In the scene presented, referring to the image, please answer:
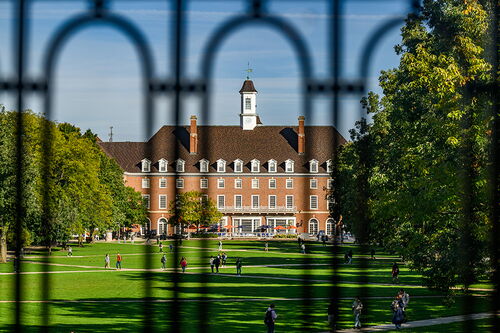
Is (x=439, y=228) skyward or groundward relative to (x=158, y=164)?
groundward

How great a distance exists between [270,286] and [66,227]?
2539 cm

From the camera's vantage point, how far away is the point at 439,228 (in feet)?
71.5

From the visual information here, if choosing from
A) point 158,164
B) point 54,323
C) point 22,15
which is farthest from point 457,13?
point 158,164

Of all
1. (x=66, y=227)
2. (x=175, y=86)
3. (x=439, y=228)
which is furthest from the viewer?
(x=66, y=227)

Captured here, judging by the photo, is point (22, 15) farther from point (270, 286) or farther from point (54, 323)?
point (270, 286)

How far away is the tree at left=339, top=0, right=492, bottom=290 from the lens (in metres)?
14.2

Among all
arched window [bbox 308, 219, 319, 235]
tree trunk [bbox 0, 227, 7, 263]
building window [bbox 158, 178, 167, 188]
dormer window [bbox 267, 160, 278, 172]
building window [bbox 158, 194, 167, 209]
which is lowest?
tree trunk [bbox 0, 227, 7, 263]

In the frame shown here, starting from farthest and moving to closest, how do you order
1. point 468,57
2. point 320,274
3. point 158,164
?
point 158,164
point 320,274
point 468,57

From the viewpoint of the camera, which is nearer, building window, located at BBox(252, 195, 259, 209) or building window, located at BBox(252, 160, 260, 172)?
building window, located at BBox(252, 160, 260, 172)

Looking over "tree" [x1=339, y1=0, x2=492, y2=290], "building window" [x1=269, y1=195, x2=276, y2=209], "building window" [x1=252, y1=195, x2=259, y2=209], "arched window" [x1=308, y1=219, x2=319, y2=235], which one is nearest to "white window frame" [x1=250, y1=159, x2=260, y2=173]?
"building window" [x1=252, y1=195, x2=259, y2=209]

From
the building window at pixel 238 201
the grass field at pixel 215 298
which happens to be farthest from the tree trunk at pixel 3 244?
the building window at pixel 238 201

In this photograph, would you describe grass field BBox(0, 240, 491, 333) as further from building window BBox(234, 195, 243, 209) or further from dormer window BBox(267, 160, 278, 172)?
building window BBox(234, 195, 243, 209)

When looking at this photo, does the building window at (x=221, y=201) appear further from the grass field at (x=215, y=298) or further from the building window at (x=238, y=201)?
the grass field at (x=215, y=298)

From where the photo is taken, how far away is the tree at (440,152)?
1423 centimetres
